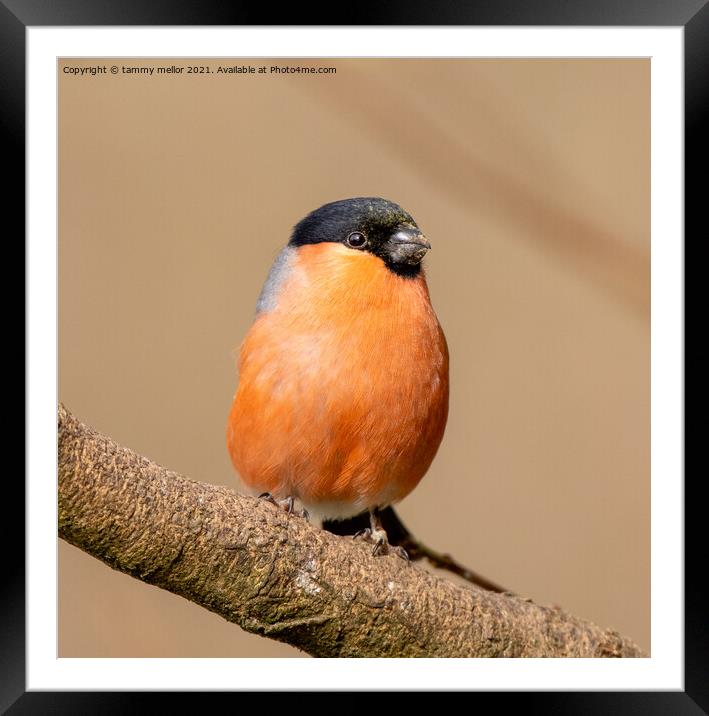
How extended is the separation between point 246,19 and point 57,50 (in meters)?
0.68

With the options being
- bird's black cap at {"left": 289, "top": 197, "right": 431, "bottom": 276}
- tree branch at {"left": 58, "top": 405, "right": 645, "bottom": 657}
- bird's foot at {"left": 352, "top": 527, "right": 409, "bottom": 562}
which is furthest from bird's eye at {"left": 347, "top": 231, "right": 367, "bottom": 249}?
tree branch at {"left": 58, "top": 405, "right": 645, "bottom": 657}

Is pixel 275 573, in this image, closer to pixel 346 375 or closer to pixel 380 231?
pixel 346 375

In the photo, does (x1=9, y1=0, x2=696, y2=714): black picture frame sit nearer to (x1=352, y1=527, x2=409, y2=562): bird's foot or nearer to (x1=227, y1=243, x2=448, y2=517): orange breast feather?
(x1=352, y1=527, x2=409, y2=562): bird's foot

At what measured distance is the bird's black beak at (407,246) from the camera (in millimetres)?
4348

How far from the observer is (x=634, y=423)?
488 cm

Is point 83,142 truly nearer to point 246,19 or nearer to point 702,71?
point 246,19

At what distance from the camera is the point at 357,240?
4.44 meters

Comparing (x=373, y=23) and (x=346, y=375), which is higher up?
(x=373, y=23)

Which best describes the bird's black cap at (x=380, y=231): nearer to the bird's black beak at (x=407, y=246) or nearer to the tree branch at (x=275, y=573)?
the bird's black beak at (x=407, y=246)

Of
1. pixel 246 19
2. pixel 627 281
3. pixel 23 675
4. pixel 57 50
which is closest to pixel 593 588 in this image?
pixel 627 281

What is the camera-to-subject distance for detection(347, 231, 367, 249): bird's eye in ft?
14.5

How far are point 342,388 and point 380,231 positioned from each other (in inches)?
31.6

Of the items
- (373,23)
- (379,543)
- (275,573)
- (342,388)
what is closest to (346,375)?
(342,388)

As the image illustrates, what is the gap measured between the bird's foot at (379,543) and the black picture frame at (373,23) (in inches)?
24.1
